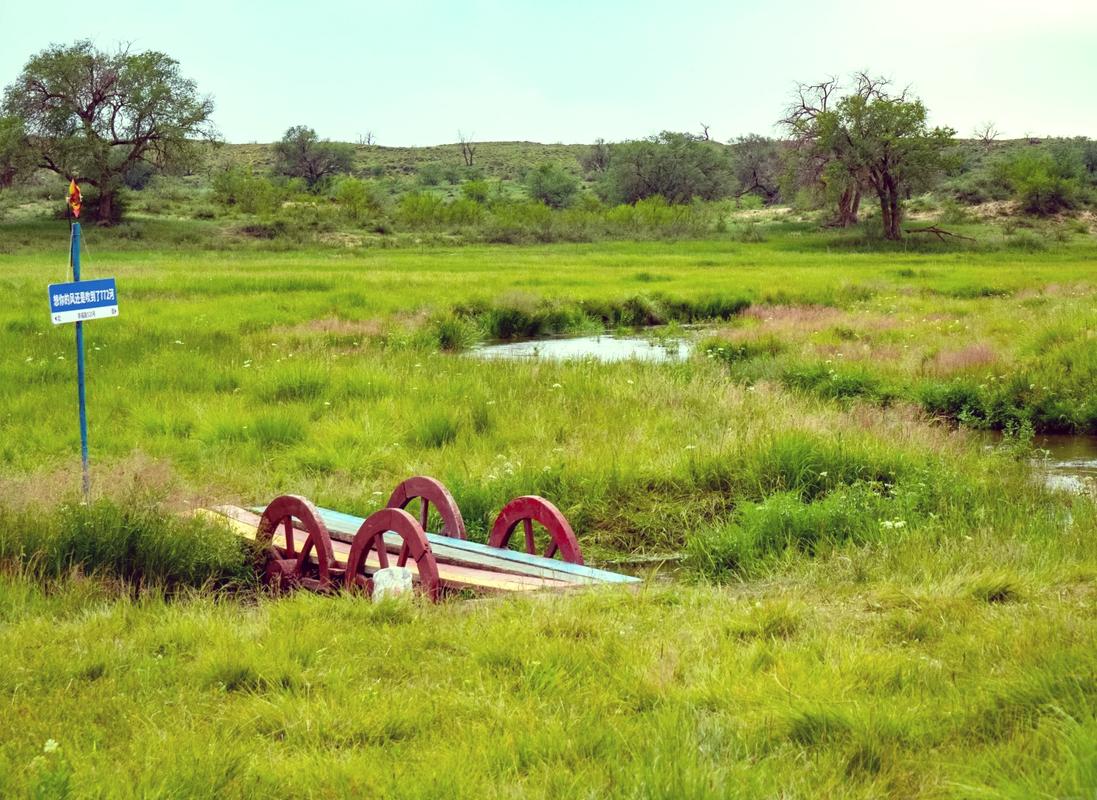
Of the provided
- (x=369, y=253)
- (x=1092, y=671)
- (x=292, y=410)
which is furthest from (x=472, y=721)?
(x=369, y=253)

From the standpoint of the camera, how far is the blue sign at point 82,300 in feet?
26.5

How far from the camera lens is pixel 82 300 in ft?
27.2

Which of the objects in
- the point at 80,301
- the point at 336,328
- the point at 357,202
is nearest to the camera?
the point at 80,301

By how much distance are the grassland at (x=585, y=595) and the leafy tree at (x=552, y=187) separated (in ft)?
242

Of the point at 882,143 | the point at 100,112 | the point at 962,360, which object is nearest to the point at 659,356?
the point at 962,360

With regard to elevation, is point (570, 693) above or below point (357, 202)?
below

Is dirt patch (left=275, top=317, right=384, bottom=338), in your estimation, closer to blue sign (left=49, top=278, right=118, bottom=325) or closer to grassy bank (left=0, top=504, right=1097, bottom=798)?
blue sign (left=49, top=278, right=118, bottom=325)

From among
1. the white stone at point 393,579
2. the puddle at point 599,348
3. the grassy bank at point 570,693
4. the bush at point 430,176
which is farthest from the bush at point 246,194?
the grassy bank at point 570,693

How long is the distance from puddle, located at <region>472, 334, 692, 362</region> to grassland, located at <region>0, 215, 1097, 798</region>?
129 cm

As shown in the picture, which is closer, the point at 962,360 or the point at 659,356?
the point at 962,360

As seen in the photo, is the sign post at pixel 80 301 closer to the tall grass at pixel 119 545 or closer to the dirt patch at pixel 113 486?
the dirt patch at pixel 113 486

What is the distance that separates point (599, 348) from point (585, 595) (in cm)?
1672

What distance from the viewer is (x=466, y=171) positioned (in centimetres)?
11375

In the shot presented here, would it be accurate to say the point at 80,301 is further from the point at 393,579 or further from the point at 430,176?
the point at 430,176
